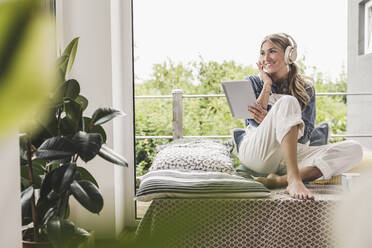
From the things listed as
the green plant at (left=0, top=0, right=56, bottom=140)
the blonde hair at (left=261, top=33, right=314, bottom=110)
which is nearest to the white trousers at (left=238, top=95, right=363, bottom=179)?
the blonde hair at (left=261, top=33, right=314, bottom=110)

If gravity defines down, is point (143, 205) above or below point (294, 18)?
below

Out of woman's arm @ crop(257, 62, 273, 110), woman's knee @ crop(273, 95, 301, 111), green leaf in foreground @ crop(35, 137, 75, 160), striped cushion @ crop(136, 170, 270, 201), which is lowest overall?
striped cushion @ crop(136, 170, 270, 201)

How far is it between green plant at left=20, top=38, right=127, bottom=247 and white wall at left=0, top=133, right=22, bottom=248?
0.58m

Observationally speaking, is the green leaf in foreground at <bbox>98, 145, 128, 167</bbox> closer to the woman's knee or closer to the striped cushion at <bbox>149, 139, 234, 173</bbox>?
the striped cushion at <bbox>149, 139, 234, 173</bbox>

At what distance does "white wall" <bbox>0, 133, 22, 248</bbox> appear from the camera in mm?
833

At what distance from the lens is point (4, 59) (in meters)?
0.10

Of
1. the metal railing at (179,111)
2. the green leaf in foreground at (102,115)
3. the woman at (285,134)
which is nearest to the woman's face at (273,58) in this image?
the woman at (285,134)

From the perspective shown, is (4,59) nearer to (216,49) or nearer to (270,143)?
(270,143)

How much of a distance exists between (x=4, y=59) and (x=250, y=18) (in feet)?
10.1

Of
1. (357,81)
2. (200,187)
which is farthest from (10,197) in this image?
(357,81)

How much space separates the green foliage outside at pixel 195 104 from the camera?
305 centimetres

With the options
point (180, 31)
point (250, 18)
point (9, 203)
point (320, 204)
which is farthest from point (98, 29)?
point (9, 203)

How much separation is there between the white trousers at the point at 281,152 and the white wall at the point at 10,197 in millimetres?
1591

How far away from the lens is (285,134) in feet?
7.23
